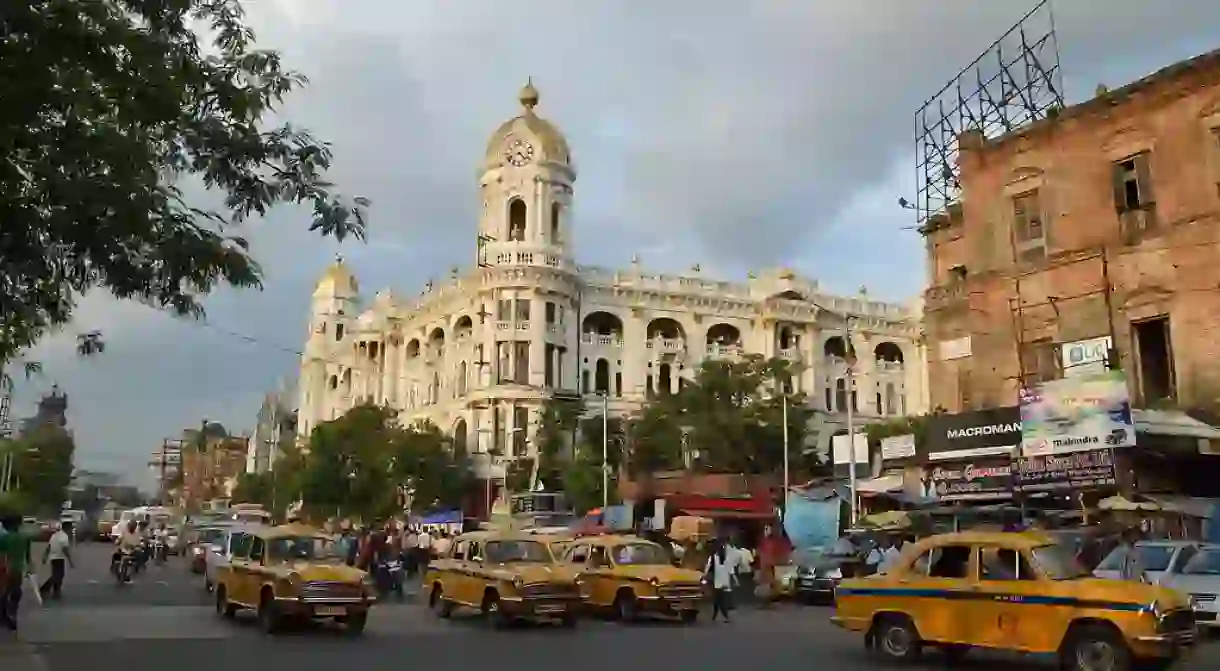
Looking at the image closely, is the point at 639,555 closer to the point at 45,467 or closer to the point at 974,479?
the point at 974,479

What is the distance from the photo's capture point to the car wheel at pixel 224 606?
18.3 meters

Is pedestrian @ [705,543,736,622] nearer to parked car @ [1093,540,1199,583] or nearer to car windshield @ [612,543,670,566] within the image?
car windshield @ [612,543,670,566]

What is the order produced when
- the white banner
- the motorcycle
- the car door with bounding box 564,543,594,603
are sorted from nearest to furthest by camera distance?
the car door with bounding box 564,543,594,603 < the motorcycle < the white banner

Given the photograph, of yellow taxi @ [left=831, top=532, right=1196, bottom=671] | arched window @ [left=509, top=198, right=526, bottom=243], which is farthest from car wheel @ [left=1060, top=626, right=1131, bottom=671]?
arched window @ [left=509, top=198, right=526, bottom=243]

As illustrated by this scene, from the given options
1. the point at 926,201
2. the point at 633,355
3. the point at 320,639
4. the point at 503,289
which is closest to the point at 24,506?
the point at 503,289

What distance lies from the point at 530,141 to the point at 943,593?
56.3 m

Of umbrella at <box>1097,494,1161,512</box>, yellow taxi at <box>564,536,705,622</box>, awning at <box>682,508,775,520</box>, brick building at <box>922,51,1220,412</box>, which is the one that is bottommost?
yellow taxi at <box>564,536,705,622</box>

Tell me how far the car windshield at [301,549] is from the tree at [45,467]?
7766 centimetres

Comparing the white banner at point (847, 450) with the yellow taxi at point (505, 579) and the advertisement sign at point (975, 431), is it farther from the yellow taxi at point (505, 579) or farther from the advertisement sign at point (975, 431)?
the yellow taxi at point (505, 579)

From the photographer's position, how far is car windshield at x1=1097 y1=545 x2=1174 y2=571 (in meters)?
16.8

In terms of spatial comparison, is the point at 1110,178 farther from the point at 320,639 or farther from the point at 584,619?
the point at 320,639

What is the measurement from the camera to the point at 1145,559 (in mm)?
16984

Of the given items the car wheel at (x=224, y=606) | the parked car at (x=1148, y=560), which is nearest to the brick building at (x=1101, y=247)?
the parked car at (x=1148, y=560)

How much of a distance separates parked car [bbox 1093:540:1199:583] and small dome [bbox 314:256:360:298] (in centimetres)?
8744
